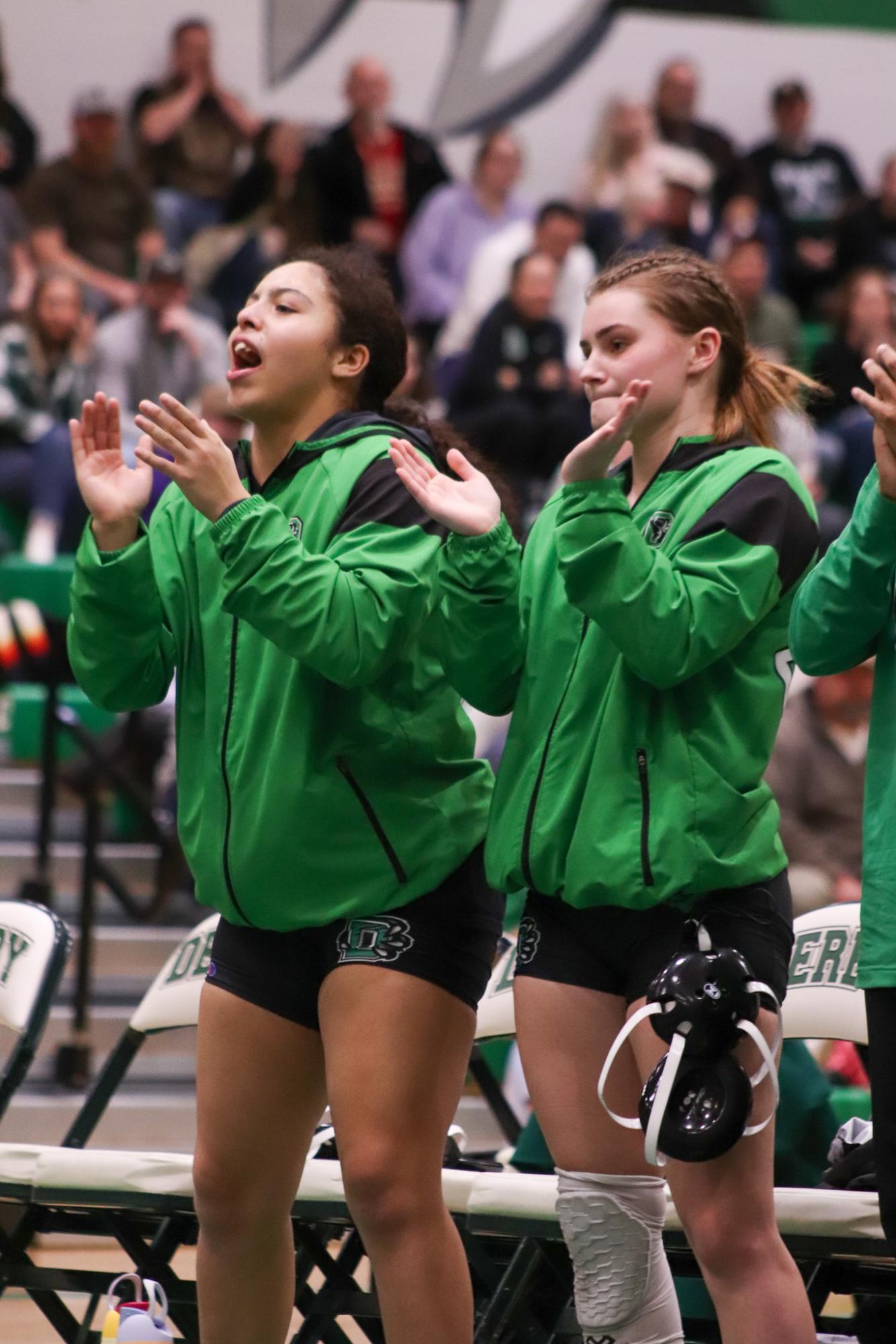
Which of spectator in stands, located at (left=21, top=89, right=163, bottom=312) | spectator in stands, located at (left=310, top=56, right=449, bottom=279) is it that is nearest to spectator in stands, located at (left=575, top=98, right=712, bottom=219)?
spectator in stands, located at (left=310, top=56, right=449, bottom=279)

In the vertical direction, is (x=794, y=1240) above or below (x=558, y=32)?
below

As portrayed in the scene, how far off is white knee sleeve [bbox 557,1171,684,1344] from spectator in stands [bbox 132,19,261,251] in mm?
8343

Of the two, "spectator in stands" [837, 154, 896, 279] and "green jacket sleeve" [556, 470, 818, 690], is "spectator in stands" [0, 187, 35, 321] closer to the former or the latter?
"spectator in stands" [837, 154, 896, 279]

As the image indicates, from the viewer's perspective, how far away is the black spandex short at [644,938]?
2514mm

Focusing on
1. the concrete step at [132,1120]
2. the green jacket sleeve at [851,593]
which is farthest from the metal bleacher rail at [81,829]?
the green jacket sleeve at [851,593]

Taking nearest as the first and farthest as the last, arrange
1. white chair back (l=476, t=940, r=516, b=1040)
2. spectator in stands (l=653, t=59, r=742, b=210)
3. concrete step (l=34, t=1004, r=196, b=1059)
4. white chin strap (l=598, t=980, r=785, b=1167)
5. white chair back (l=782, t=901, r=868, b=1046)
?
white chin strap (l=598, t=980, r=785, b=1167), white chair back (l=782, t=901, r=868, b=1046), white chair back (l=476, t=940, r=516, b=1040), concrete step (l=34, t=1004, r=196, b=1059), spectator in stands (l=653, t=59, r=742, b=210)

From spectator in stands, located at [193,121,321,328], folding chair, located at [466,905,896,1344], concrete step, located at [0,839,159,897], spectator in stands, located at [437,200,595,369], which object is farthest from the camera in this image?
spectator in stands, located at [193,121,321,328]

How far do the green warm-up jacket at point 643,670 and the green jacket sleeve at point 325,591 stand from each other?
65 mm

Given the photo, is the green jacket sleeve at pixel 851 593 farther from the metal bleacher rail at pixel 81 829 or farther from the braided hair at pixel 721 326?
the metal bleacher rail at pixel 81 829

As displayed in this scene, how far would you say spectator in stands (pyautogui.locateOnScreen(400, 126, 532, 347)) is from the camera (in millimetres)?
10031

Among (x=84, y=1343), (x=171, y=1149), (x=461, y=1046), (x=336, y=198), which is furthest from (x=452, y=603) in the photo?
(x=336, y=198)

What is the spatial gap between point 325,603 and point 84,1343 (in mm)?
1522

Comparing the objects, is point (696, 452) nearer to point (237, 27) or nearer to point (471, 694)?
point (471, 694)

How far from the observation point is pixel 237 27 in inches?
449
